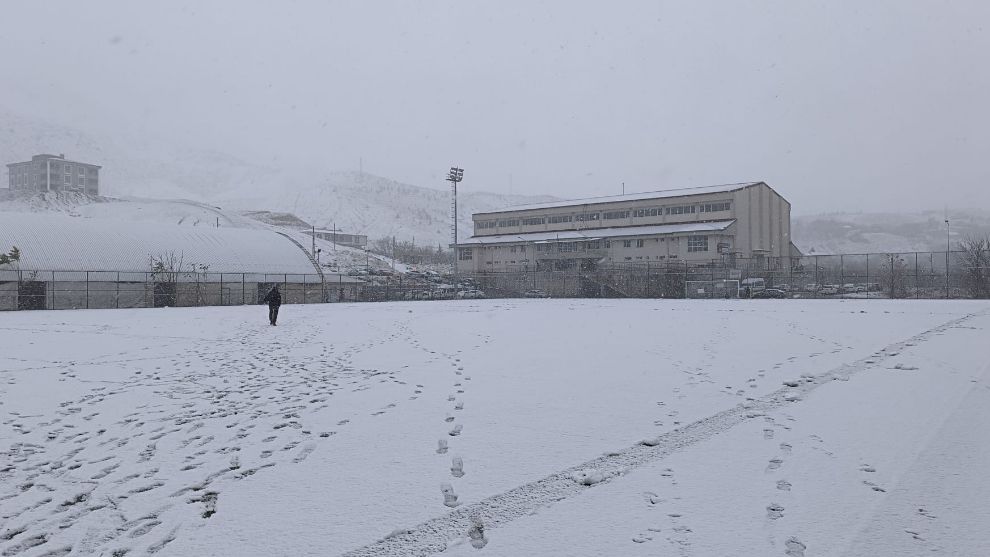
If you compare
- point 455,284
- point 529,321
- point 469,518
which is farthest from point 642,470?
point 455,284

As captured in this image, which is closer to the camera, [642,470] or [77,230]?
[642,470]

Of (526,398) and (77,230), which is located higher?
(77,230)

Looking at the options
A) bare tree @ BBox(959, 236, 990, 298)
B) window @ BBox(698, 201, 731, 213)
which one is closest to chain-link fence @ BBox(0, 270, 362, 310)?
window @ BBox(698, 201, 731, 213)

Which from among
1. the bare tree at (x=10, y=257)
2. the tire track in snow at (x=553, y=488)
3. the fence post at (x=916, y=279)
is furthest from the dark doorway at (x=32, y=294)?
the fence post at (x=916, y=279)

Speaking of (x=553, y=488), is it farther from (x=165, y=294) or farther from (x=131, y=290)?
(x=131, y=290)

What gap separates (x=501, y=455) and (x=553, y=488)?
967 mm

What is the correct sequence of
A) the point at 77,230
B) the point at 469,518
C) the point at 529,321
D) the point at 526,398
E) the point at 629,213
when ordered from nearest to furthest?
the point at 469,518 → the point at 526,398 → the point at 529,321 → the point at 77,230 → the point at 629,213

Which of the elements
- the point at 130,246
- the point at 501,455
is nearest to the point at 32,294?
the point at 130,246

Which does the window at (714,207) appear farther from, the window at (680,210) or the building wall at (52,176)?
the building wall at (52,176)

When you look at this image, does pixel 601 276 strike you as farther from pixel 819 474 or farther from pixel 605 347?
pixel 819 474

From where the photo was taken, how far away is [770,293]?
43594 millimetres

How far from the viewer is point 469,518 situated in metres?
4.28

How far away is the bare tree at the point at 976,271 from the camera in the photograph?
36.2 metres

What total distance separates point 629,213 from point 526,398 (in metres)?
60.2
